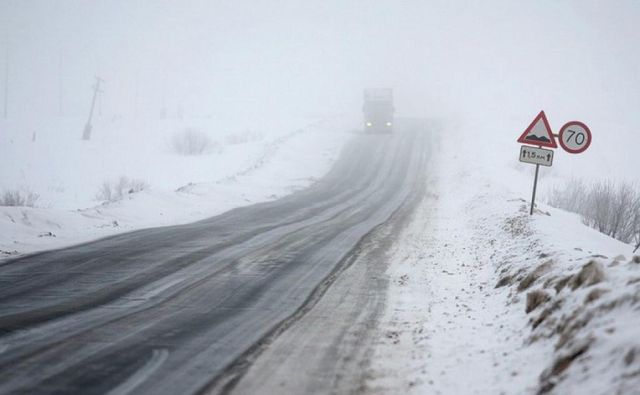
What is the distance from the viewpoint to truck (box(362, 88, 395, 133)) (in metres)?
38.7

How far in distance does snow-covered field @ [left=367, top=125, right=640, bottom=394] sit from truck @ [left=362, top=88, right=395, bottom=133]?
28341 mm

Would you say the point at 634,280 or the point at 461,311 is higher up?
the point at 634,280

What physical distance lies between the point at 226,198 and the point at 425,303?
11.5 metres

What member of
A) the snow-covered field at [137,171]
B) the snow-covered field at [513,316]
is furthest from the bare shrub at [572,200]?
the snow-covered field at [137,171]

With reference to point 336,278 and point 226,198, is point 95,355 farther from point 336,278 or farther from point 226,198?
point 226,198

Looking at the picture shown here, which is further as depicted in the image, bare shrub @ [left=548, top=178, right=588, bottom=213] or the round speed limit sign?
bare shrub @ [left=548, top=178, right=588, bottom=213]

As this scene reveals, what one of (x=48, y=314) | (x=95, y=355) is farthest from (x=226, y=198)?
(x=95, y=355)

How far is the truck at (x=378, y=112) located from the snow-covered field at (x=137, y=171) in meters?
2.18

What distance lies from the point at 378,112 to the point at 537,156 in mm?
28975

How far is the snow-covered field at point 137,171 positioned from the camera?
37.8 feet

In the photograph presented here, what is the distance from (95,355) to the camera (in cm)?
481

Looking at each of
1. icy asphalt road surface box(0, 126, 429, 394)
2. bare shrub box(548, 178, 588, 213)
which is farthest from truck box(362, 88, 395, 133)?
icy asphalt road surface box(0, 126, 429, 394)

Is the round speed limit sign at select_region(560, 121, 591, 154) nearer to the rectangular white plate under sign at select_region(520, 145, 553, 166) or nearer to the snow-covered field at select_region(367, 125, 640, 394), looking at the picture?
the rectangular white plate under sign at select_region(520, 145, 553, 166)

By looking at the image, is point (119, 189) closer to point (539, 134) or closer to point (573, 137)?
point (539, 134)
